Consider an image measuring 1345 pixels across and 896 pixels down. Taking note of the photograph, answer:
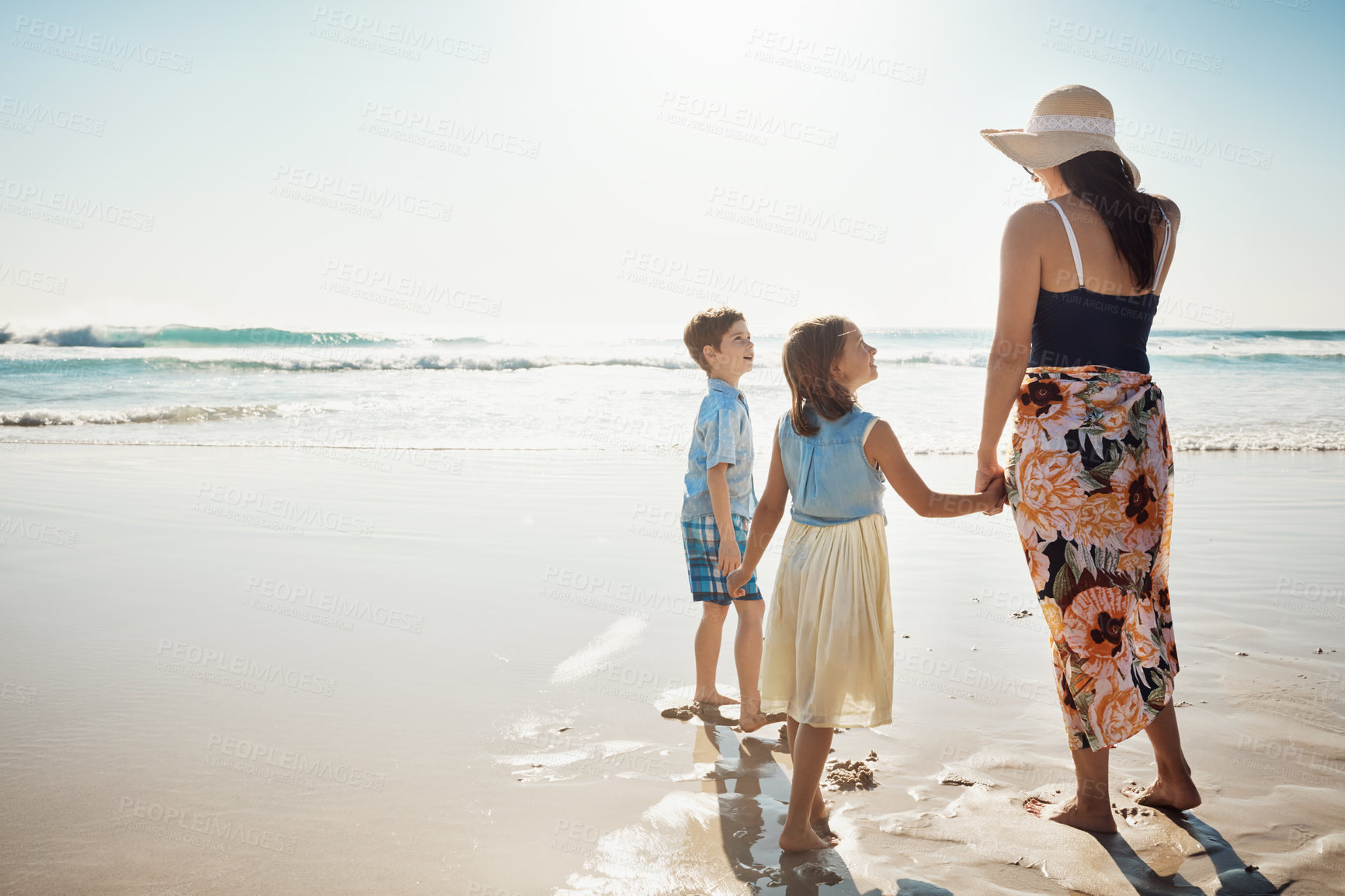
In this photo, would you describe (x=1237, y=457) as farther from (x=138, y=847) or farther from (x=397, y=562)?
(x=138, y=847)

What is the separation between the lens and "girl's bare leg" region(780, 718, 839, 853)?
93.7 inches

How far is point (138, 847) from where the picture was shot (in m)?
2.35

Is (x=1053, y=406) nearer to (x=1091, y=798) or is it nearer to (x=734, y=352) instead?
(x=1091, y=798)

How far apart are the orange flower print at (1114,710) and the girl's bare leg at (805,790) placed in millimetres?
743

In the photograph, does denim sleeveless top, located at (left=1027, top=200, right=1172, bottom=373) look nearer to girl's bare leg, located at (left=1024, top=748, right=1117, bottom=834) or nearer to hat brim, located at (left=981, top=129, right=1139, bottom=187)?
hat brim, located at (left=981, top=129, right=1139, bottom=187)

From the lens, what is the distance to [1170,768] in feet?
8.41

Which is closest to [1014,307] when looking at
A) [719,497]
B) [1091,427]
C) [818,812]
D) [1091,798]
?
[1091,427]

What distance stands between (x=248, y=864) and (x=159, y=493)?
20.4 ft

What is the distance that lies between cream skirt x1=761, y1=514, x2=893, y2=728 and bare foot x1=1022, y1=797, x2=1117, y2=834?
24.3 inches

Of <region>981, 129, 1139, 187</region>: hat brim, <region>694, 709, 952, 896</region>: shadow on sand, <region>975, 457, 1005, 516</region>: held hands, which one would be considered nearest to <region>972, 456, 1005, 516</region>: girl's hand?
<region>975, 457, 1005, 516</region>: held hands

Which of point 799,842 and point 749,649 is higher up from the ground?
point 749,649

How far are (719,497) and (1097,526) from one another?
4.33 feet

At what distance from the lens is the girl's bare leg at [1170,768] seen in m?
2.55

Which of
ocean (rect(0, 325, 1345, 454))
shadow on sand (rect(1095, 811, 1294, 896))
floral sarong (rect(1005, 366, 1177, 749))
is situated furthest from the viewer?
ocean (rect(0, 325, 1345, 454))
